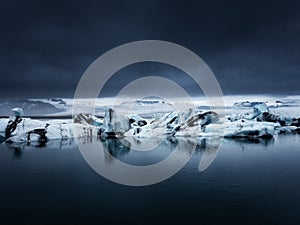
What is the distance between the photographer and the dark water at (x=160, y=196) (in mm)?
13328

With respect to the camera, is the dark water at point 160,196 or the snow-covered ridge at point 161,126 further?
the snow-covered ridge at point 161,126

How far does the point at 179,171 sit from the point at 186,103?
51.6 meters

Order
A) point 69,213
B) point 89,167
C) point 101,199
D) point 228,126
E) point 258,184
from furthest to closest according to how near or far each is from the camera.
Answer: point 228,126 → point 89,167 → point 258,184 → point 101,199 → point 69,213

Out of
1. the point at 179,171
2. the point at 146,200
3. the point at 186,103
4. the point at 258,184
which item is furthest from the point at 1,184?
the point at 186,103

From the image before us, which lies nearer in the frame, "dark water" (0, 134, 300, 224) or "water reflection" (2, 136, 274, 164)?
"dark water" (0, 134, 300, 224)

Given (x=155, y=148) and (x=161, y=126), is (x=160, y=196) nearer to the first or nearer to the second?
(x=155, y=148)

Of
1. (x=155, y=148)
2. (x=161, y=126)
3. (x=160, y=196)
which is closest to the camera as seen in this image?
(x=160, y=196)

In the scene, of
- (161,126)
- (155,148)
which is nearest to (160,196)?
(155,148)

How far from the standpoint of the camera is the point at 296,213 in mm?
13570

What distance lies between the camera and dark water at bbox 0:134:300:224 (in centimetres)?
1333

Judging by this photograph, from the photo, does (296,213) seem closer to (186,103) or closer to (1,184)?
(1,184)

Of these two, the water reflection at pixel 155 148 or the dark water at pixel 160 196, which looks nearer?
the dark water at pixel 160 196

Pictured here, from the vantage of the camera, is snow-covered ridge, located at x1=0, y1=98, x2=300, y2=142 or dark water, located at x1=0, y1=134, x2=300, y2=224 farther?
snow-covered ridge, located at x1=0, y1=98, x2=300, y2=142

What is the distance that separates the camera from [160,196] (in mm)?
17031
